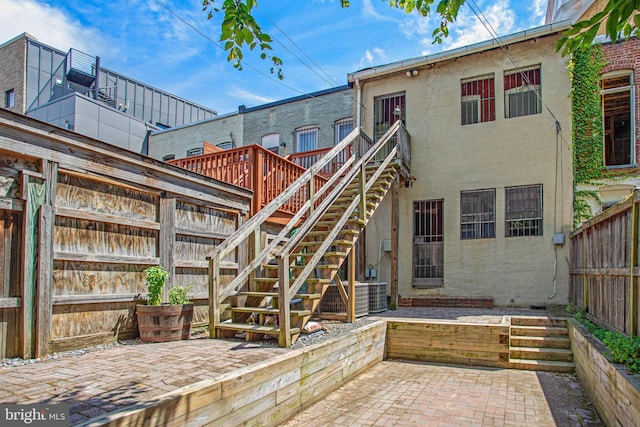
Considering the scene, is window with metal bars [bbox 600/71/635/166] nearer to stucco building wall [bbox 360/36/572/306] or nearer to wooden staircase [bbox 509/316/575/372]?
stucco building wall [bbox 360/36/572/306]

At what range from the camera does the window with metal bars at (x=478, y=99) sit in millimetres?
10531

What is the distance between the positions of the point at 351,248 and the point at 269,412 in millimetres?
3444

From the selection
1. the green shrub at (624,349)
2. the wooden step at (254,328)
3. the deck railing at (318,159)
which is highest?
the deck railing at (318,159)

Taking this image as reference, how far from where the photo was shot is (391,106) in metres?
11.7

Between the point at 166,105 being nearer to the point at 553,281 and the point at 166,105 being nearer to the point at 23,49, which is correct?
the point at 23,49

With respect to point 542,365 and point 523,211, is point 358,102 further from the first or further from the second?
point 542,365

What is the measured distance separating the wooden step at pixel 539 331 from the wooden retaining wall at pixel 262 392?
3.00m

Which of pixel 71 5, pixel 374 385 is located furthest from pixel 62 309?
pixel 71 5

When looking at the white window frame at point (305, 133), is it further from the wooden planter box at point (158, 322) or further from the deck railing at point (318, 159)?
the wooden planter box at point (158, 322)

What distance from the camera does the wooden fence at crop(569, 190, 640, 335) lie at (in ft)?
14.1

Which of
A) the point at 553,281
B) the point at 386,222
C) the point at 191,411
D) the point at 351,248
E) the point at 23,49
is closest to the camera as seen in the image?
the point at 191,411

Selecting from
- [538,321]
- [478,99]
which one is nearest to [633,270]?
[538,321]

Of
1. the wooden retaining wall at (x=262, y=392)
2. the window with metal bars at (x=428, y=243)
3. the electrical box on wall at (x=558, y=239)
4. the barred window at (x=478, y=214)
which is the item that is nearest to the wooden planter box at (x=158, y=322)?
the wooden retaining wall at (x=262, y=392)

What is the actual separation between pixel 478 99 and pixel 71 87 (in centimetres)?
1705
